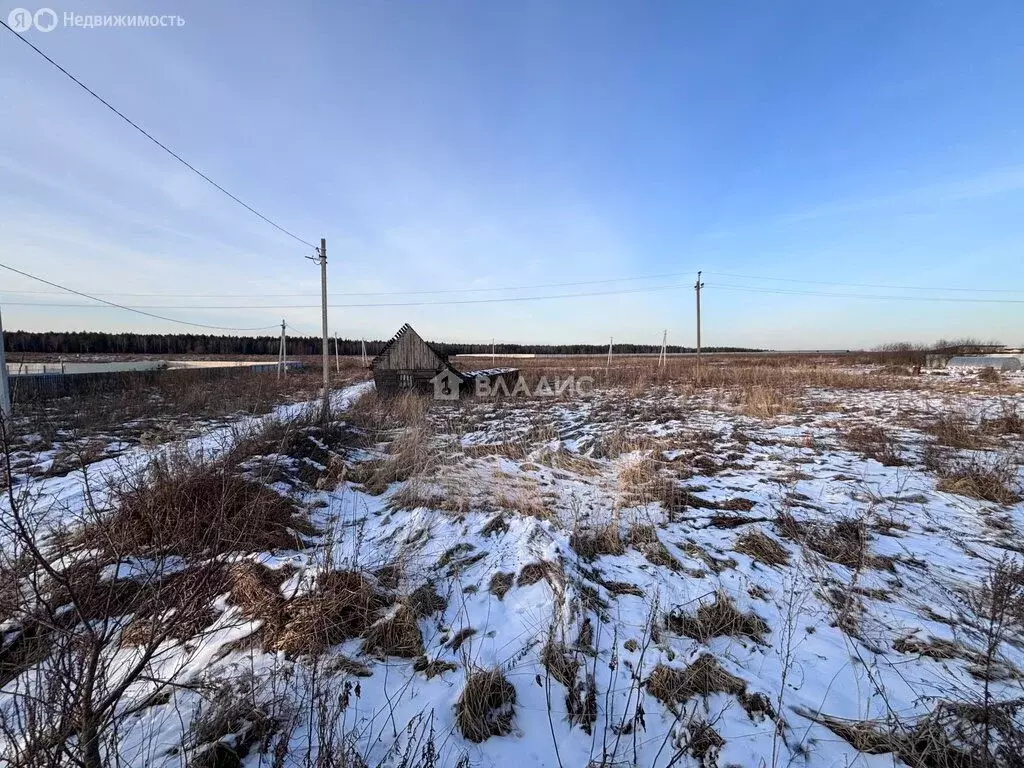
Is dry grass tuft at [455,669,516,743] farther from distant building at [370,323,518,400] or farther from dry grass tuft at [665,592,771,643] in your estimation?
distant building at [370,323,518,400]

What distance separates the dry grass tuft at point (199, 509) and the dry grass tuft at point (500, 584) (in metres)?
2.12

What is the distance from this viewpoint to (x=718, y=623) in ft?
9.48

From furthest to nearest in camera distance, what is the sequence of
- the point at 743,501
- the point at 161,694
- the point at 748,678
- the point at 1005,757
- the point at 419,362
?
the point at 419,362 → the point at 743,501 → the point at 748,678 → the point at 161,694 → the point at 1005,757

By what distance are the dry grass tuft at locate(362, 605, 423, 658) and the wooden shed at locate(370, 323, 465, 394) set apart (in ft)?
43.0

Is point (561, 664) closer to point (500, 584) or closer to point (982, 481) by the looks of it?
point (500, 584)

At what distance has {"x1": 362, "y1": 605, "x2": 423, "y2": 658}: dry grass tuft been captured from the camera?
2.70 meters

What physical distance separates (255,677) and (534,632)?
176cm

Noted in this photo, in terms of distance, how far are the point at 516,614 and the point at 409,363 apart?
44.7 ft

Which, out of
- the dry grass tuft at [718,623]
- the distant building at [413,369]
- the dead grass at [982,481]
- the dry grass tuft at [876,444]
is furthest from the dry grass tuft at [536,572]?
the distant building at [413,369]

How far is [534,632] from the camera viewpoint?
9.33 feet

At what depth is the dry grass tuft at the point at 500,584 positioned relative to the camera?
335 centimetres

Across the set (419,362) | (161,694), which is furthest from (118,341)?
(161,694)

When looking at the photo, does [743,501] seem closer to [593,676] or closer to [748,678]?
[748,678]

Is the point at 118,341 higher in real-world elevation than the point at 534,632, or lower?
higher
